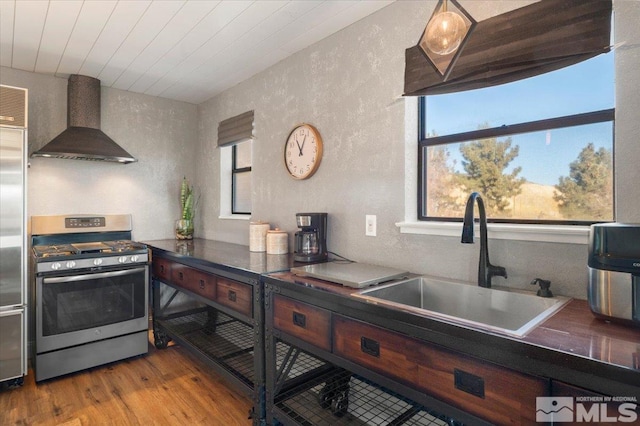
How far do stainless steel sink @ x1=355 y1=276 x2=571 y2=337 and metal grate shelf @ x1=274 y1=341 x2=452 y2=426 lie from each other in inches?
19.6

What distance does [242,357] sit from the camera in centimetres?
247

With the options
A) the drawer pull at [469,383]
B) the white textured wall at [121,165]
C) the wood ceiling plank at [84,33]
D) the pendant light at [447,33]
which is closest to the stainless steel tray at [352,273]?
the drawer pull at [469,383]

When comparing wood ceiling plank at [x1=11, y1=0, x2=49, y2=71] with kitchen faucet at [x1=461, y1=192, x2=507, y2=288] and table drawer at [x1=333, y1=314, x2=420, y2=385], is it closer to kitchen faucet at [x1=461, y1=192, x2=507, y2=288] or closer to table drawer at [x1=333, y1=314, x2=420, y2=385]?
table drawer at [x1=333, y1=314, x2=420, y2=385]

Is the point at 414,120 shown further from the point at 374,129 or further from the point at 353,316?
the point at 353,316

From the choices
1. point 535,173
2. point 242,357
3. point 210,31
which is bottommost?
point 242,357

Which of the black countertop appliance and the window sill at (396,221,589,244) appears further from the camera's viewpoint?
the window sill at (396,221,589,244)

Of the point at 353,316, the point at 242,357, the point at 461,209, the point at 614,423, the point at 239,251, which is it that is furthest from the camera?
the point at 239,251

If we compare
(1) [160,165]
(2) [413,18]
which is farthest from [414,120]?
(1) [160,165]

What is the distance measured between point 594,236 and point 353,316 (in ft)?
2.73

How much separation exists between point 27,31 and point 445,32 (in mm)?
2577

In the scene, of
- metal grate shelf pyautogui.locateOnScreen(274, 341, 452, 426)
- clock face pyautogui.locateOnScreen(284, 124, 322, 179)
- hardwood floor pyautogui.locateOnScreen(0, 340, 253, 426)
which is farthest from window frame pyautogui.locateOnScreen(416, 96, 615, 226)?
hardwood floor pyautogui.locateOnScreen(0, 340, 253, 426)

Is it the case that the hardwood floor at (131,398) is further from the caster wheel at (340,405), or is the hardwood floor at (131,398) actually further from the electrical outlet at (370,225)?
the electrical outlet at (370,225)

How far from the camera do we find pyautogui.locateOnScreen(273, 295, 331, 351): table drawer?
1487mm

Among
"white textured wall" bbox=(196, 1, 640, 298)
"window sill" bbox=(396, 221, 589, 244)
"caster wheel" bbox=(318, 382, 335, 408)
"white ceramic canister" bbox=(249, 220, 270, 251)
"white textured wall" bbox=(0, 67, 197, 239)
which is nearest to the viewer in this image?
"white textured wall" bbox=(196, 1, 640, 298)
